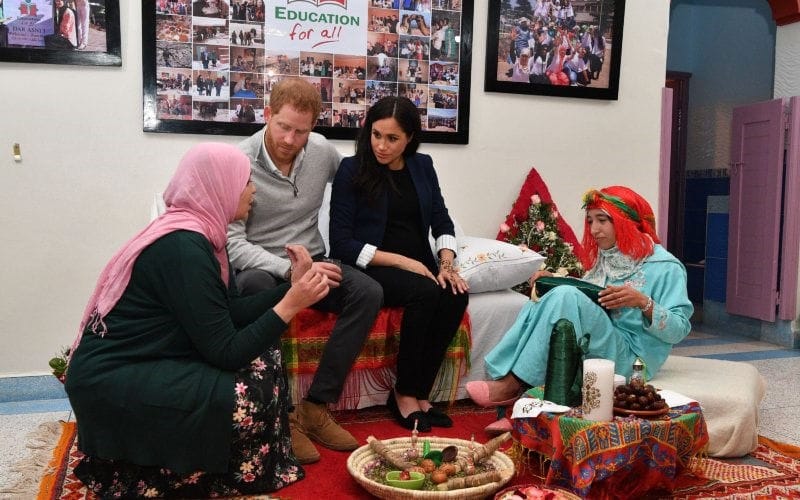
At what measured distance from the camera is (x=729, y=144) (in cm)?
570

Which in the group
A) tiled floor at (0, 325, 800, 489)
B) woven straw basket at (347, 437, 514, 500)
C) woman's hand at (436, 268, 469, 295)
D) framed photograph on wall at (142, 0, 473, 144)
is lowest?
A: tiled floor at (0, 325, 800, 489)

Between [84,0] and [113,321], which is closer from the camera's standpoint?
[113,321]

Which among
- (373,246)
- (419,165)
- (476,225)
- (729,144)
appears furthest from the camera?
(729,144)

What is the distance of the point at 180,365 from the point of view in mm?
1962

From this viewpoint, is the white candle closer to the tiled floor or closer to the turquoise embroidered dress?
the turquoise embroidered dress

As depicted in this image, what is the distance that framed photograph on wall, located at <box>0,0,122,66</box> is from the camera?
3189 millimetres

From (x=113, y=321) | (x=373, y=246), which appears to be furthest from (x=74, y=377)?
(x=373, y=246)

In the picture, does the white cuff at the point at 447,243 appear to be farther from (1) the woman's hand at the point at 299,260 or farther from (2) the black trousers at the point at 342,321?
(1) the woman's hand at the point at 299,260

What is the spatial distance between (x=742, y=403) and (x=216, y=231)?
6.03ft

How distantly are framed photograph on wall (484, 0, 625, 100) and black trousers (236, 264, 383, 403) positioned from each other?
1.73m

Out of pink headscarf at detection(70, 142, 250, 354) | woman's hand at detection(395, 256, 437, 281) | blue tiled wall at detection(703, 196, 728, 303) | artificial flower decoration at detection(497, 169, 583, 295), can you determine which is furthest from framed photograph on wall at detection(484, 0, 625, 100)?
pink headscarf at detection(70, 142, 250, 354)

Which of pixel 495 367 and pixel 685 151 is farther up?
pixel 685 151

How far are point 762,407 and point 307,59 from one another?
2.63m

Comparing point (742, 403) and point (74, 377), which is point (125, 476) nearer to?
point (74, 377)
